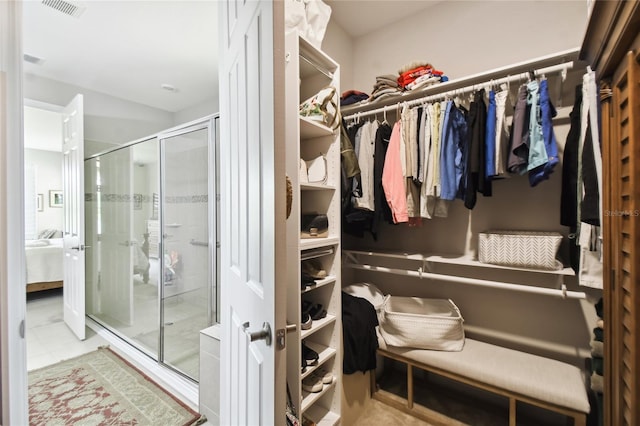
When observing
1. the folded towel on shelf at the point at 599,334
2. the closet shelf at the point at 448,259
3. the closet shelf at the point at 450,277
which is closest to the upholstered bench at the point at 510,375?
the folded towel on shelf at the point at 599,334

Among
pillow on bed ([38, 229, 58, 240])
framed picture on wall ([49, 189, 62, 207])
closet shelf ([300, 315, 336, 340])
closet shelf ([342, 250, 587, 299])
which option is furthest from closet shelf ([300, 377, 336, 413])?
framed picture on wall ([49, 189, 62, 207])

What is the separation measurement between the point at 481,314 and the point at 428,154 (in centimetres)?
114

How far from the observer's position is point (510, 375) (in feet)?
4.45

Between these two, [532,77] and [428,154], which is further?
[428,154]

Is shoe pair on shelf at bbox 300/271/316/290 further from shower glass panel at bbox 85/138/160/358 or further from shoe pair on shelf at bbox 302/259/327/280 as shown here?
shower glass panel at bbox 85/138/160/358

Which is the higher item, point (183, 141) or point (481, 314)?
point (183, 141)

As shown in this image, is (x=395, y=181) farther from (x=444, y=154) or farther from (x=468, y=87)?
(x=468, y=87)

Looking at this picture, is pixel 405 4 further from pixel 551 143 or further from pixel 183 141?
pixel 183 141

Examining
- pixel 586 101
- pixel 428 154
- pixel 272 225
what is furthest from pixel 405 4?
pixel 272 225

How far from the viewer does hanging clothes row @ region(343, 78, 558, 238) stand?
1.35 m

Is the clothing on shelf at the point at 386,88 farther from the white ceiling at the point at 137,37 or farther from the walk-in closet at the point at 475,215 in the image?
the white ceiling at the point at 137,37

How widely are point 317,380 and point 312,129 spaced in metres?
1.33

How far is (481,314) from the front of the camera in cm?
182

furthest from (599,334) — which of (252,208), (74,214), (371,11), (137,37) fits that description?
(74,214)
